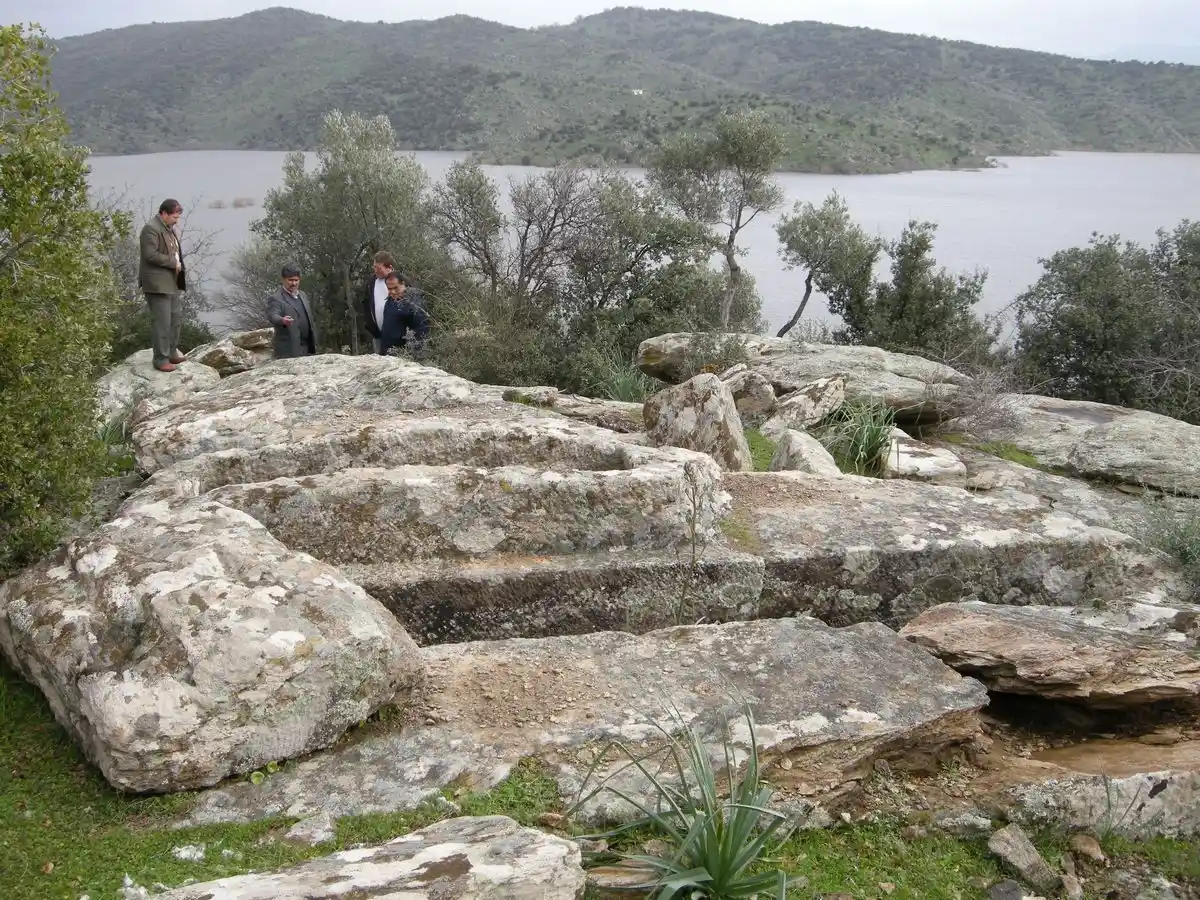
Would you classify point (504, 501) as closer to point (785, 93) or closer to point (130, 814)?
point (130, 814)

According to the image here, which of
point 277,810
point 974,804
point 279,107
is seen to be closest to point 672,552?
point 974,804

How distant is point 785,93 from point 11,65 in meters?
72.3

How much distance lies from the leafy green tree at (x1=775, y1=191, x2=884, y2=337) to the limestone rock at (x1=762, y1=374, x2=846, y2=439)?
13.9 meters

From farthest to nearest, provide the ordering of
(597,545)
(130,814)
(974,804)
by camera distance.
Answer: (597,545) < (974,804) < (130,814)

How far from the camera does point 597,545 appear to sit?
6074mm

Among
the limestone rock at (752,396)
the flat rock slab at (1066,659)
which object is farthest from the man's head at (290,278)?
the flat rock slab at (1066,659)

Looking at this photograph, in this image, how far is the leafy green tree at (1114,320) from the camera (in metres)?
19.7

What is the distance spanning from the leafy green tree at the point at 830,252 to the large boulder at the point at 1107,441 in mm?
12165

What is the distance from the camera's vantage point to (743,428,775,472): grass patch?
960cm

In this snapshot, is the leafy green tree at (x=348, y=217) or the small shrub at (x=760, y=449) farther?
the leafy green tree at (x=348, y=217)

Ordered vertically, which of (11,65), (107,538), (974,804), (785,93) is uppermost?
(785,93)

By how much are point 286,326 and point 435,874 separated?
Answer: 10.9 meters

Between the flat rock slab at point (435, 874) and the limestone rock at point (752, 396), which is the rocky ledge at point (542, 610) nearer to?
the flat rock slab at point (435, 874)

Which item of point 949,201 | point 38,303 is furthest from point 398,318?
point 949,201
